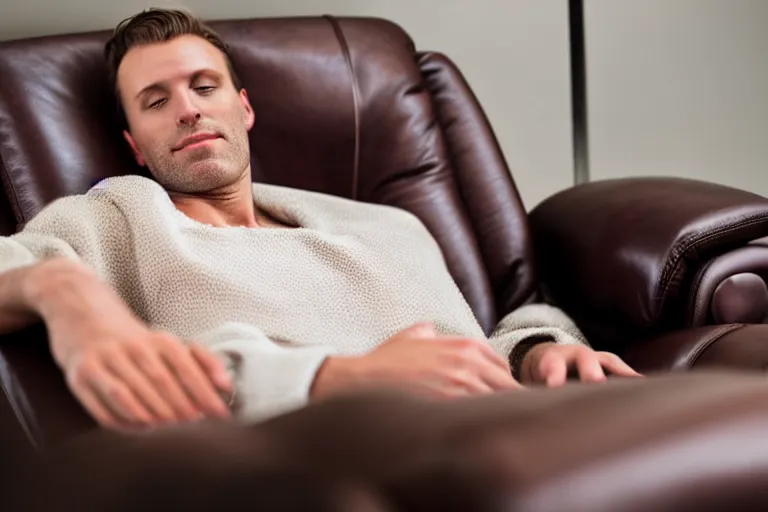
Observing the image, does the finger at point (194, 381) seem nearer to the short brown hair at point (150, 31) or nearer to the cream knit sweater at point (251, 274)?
the cream knit sweater at point (251, 274)

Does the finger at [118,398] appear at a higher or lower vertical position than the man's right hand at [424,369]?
higher

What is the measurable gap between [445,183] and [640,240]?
0.42m

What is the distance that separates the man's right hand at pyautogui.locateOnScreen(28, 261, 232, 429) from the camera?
0.72 m

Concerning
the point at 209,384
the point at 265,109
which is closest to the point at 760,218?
the point at 265,109

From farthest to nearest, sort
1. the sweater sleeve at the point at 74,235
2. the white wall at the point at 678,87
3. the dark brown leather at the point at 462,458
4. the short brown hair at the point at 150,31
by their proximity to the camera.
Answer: the white wall at the point at 678,87, the short brown hair at the point at 150,31, the sweater sleeve at the point at 74,235, the dark brown leather at the point at 462,458

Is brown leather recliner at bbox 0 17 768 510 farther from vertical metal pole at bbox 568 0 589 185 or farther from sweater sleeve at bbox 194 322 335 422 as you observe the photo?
sweater sleeve at bbox 194 322 335 422

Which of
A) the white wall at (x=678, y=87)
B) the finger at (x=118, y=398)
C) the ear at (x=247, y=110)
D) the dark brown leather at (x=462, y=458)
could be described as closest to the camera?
the dark brown leather at (x=462, y=458)

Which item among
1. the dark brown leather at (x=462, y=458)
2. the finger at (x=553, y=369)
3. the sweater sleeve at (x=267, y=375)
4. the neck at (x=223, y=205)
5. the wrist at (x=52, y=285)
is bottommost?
the finger at (x=553, y=369)

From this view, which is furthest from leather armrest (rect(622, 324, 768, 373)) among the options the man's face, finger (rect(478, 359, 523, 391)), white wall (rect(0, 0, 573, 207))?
white wall (rect(0, 0, 573, 207))

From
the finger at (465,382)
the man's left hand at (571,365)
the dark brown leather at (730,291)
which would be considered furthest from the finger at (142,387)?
the dark brown leather at (730,291)

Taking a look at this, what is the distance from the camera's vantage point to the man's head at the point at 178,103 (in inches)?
55.6

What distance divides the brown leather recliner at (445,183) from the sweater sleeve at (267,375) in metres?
0.59

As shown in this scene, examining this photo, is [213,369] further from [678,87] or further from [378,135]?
[678,87]

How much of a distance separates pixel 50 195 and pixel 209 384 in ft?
2.56
